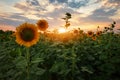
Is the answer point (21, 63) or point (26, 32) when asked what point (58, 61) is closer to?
point (26, 32)

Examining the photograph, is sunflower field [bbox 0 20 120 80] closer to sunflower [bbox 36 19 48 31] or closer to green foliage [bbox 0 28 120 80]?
green foliage [bbox 0 28 120 80]

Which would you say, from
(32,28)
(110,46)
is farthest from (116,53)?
(32,28)

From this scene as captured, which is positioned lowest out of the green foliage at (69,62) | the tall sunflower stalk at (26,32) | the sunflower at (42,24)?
the green foliage at (69,62)

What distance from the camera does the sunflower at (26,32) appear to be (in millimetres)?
4328

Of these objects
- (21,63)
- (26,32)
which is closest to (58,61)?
(26,32)

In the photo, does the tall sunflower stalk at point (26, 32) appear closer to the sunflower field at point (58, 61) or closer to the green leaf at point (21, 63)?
the sunflower field at point (58, 61)

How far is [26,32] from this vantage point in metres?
4.40

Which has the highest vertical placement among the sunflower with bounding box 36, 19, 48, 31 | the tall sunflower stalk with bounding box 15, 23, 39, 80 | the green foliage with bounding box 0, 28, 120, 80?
the sunflower with bounding box 36, 19, 48, 31

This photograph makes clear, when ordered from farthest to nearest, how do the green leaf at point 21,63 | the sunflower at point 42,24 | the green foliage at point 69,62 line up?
the sunflower at point 42,24
the green foliage at point 69,62
the green leaf at point 21,63

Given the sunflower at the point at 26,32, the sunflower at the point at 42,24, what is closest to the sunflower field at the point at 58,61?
the sunflower at the point at 26,32

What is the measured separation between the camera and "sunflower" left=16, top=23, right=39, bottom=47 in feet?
14.2

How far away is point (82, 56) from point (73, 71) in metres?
0.76

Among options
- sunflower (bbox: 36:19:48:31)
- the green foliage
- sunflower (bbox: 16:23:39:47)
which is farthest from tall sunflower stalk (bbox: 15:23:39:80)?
sunflower (bbox: 36:19:48:31)

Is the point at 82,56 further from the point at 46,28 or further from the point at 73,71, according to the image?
the point at 46,28
